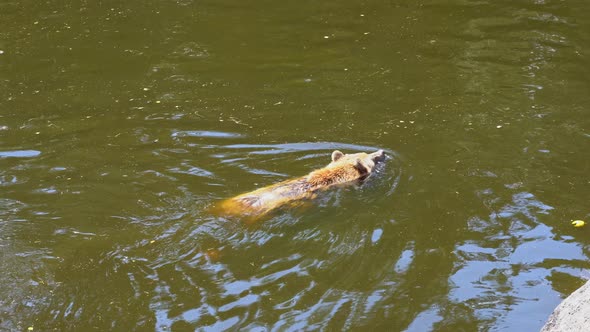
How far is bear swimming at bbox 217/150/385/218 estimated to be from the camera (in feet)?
26.0

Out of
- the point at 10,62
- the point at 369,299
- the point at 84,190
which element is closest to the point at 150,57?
the point at 10,62

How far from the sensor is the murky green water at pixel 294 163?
271 inches

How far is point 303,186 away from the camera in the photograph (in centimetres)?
834

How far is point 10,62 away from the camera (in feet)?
40.7

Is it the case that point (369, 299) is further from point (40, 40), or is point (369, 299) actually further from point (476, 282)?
point (40, 40)

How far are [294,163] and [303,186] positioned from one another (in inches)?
40.7

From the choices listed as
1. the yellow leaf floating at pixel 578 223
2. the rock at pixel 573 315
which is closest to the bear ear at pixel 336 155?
the yellow leaf floating at pixel 578 223

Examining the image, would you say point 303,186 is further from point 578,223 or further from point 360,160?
point 578,223

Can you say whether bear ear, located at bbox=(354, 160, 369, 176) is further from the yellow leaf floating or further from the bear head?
the yellow leaf floating

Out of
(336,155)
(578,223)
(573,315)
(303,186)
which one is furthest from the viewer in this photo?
(336,155)

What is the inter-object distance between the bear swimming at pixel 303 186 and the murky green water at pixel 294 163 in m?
0.17

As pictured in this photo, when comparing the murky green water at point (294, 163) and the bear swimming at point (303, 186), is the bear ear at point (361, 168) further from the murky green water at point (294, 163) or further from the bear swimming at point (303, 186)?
the murky green water at point (294, 163)

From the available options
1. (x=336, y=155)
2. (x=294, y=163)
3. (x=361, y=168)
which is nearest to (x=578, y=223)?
(x=361, y=168)

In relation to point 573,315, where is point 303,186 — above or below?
above
